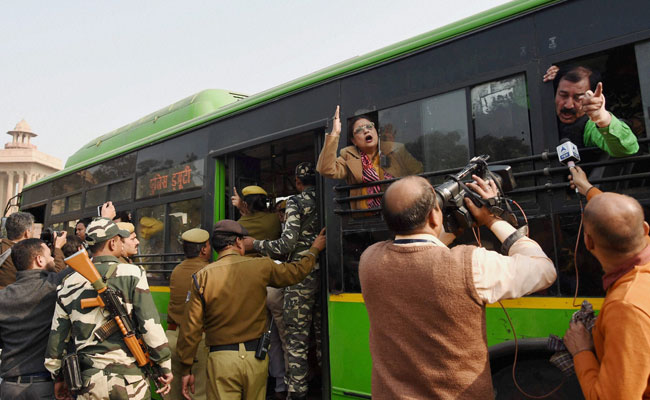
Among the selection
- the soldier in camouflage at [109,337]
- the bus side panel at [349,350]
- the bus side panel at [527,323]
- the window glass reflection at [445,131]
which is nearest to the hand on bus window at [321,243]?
the bus side panel at [349,350]

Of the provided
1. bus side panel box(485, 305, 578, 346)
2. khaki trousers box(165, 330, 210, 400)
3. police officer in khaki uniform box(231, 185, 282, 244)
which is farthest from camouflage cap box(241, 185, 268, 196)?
bus side panel box(485, 305, 578, 346)

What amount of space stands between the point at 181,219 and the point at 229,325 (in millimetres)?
1860

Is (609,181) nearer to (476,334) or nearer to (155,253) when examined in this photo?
(476,334)

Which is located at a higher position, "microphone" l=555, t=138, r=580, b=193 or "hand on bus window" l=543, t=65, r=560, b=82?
"hand on bus window" l=543, t=65, r=560, b=82

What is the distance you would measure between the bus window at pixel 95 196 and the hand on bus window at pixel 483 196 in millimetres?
5154

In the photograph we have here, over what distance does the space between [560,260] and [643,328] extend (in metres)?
1.02

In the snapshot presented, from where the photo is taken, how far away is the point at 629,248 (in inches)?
57.7

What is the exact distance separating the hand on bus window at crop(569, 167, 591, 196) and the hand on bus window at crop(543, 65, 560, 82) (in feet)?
1.84

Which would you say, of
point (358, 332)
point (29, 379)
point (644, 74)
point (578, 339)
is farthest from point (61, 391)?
point (644, 74)

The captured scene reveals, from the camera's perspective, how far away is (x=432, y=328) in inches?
61.5

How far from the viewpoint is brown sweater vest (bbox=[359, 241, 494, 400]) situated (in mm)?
1532

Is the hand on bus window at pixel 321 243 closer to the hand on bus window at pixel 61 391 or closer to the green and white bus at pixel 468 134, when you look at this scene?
the green and white bus at pixel 468 134

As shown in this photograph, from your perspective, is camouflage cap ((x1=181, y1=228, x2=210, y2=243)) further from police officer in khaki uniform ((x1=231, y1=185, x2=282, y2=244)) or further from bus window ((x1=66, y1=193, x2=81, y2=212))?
bus window ((x1=66, y1=193, x2=81, y2=212))

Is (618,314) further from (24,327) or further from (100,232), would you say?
(24,327)
